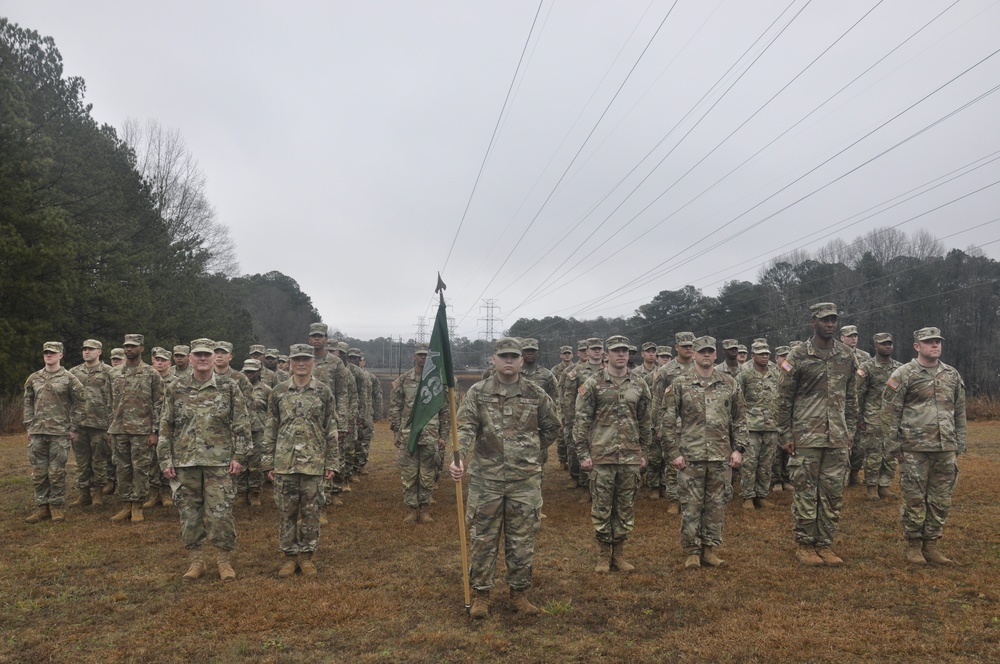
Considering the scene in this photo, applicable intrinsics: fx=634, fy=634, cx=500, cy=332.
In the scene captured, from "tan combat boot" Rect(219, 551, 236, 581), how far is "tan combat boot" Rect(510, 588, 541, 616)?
128 inches

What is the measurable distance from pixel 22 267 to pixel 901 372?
2685 centimetres

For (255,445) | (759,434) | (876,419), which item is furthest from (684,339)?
(255,445)

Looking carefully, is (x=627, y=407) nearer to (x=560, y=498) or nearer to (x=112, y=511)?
(x=560, y=498)

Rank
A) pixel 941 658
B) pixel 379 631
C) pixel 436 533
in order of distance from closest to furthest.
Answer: pixel 941 658 < pixel 379 631 < pixel 436 533

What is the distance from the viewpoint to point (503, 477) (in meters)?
6.09

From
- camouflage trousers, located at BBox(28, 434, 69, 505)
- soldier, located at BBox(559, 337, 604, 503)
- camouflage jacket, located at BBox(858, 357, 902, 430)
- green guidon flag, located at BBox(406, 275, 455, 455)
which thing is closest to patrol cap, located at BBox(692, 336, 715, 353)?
green guidon flag, located at BBox(406, 275, 455, 455)

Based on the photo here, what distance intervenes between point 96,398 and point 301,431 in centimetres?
592

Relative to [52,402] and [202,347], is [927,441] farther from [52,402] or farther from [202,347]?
[52,402]

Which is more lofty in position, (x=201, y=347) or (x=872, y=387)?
(x=201, y=347)

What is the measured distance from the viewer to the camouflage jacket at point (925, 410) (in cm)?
708

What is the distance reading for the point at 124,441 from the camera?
416 inches

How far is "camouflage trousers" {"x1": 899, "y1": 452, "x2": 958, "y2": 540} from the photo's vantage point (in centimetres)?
705

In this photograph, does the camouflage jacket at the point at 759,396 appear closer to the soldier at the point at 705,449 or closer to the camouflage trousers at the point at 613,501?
the soldier at the point at 705,449

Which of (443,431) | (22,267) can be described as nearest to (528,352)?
(443,431)
